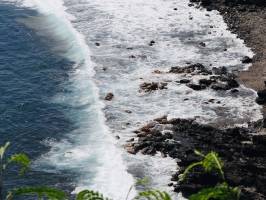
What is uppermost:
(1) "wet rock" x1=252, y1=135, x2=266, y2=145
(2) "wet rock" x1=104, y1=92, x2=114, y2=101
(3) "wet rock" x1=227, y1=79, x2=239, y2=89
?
(1) "wet rock" x1=252, y1=135, x2=266, y2=145

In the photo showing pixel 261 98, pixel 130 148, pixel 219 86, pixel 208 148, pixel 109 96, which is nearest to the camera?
pixel 208 148

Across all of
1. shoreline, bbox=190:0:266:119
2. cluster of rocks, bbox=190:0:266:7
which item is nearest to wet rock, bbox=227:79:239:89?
shoreline, bbox=190:0:266:119

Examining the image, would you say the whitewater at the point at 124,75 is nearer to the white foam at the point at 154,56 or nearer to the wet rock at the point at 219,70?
the white foam at the point at 154,56

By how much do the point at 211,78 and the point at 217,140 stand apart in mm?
9872

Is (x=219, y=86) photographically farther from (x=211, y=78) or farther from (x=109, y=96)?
(x=109, y=96)

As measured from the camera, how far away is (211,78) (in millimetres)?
42500

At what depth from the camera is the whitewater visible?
3312 centimetres

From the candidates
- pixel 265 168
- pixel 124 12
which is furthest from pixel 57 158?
pixel 124 12

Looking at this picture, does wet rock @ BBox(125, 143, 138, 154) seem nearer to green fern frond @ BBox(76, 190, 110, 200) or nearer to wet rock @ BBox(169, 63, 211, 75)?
wet rock @ BBox(169, 63, 211, 75)

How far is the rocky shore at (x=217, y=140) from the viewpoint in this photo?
29.6 meters

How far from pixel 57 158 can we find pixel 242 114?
44.3 feet

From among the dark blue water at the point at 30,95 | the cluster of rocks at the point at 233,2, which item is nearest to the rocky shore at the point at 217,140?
the dark blue water at the point at 30,95

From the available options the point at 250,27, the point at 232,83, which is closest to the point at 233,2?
the point at 250,27

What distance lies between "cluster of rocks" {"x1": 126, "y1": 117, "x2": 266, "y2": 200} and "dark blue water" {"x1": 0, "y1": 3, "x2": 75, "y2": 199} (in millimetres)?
5902
